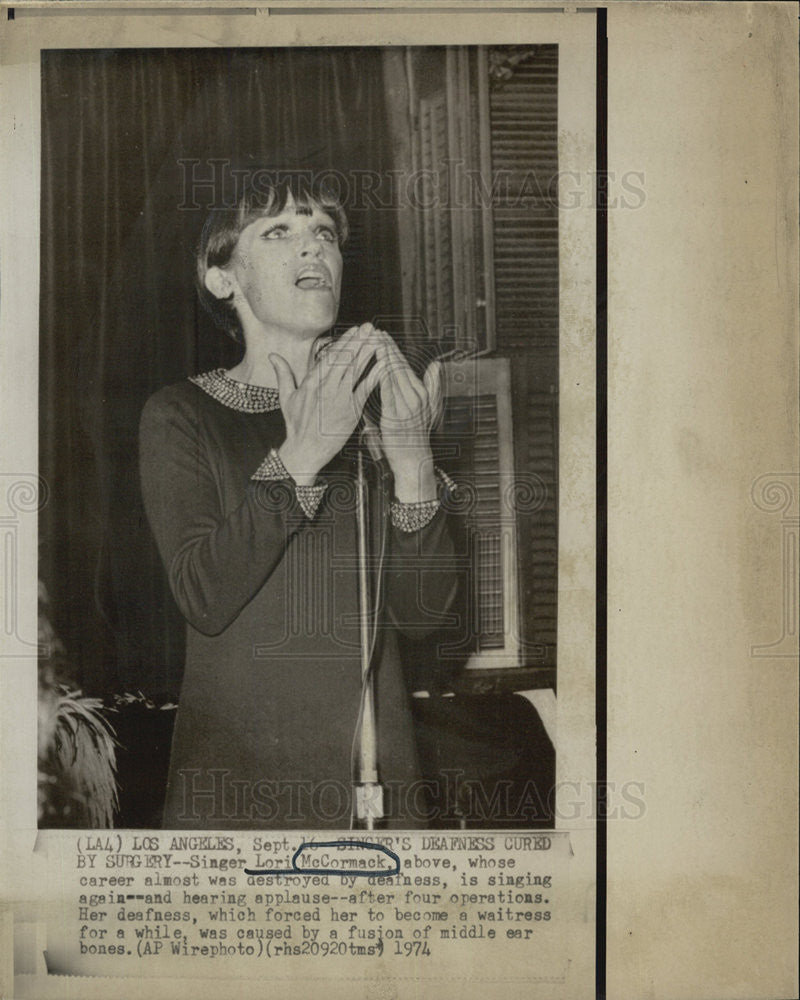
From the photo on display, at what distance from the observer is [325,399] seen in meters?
1.87

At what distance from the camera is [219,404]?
1879mm

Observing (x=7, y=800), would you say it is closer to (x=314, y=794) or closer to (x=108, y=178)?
(x=314, y=794)

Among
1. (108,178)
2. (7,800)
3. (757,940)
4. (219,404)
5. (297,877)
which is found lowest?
(757,940)

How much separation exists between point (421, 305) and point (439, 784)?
3.50 feet

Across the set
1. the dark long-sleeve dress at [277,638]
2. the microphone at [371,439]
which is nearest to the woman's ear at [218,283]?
the dark long-sleeve dress at [277,638]

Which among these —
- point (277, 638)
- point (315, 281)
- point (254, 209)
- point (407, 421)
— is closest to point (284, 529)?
point (277, 638)

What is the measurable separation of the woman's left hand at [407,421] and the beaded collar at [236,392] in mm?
255

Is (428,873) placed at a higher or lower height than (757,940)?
higher

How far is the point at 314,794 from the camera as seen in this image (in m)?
1.84

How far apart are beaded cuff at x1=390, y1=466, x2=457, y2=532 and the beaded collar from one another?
0.36 m

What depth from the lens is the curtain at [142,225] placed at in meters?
1.88

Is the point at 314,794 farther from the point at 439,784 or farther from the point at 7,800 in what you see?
the point at 7,800

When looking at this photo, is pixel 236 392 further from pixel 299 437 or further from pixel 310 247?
pixel 310 247

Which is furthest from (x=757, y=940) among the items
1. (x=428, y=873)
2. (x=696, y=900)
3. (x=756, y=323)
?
(x=756, y=323)
